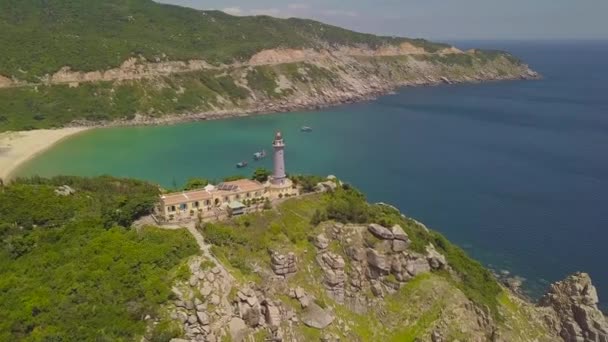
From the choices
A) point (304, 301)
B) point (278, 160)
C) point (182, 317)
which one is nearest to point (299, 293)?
point (304, 301)

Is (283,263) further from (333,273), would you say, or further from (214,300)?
(214,300)

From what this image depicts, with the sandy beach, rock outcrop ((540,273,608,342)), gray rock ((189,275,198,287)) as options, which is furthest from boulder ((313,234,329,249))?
the sandy beach

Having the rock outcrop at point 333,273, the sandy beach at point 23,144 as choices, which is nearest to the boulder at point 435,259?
the rock outcrop at point 333,273

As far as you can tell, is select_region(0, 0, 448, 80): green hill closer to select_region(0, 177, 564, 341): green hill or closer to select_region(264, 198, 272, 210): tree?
select_region(0, 177, 564, 341): green hill

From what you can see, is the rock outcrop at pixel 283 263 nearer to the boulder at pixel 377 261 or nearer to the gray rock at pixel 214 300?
the gray rock at pixel 214 300

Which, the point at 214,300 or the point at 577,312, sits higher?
the point at 214,300

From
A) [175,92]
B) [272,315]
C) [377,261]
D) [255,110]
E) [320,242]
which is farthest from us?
[255,110]
